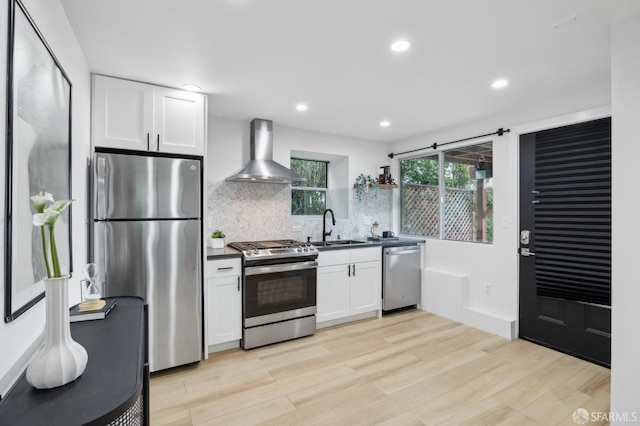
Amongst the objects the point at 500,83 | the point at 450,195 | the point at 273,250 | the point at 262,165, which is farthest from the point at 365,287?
the point at 500,83

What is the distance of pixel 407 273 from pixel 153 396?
3.02 m

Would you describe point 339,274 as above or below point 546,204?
below

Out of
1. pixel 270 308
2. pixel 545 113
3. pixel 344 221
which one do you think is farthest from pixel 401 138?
pixel 270 308

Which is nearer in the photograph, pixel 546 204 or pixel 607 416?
pixel 607 416

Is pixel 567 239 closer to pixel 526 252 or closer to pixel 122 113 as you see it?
pixel 526 252

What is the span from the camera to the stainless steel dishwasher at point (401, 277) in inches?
158

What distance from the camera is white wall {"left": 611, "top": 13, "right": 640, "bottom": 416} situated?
174 centimetres

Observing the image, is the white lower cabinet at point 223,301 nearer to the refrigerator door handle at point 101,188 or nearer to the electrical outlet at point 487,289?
the refrigerator door handle at point 101,188

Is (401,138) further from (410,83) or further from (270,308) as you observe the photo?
(270,308)

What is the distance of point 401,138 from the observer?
4641mm

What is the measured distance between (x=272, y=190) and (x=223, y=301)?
4.89 feet

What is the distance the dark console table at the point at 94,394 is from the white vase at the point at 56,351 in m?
0.03

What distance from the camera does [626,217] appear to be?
5.80 feet

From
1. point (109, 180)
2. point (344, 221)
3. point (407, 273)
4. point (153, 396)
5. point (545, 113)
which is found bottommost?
point (153, 396)
